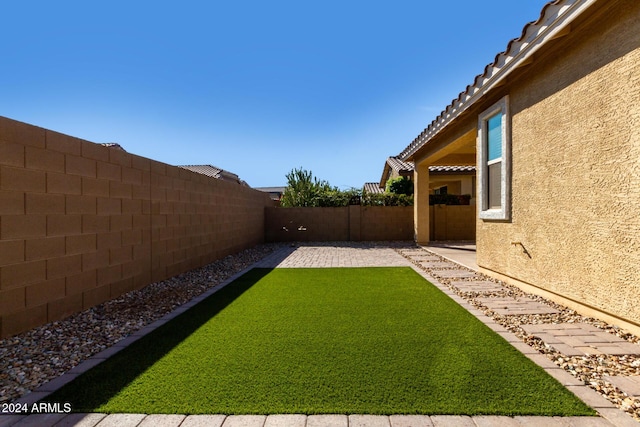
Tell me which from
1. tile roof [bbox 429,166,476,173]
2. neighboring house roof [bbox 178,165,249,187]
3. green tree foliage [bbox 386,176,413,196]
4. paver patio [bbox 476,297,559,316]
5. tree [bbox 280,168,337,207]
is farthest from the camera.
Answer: neighboring house roof [bbox 178,165,249,187]

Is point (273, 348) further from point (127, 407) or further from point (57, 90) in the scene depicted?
point (57, 90)

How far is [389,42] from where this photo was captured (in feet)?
29.4

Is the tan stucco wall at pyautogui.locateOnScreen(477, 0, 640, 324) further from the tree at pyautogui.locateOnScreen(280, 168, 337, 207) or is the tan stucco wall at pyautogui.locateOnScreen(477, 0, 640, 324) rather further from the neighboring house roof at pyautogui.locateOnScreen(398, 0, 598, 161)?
the tree at pyautogui.locateOnScreen(280, 168, 337, 207)

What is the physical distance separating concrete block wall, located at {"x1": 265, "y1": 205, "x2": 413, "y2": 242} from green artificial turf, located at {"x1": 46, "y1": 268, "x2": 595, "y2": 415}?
9067 mm

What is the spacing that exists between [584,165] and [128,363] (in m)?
5.32

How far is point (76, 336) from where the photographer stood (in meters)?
3.25

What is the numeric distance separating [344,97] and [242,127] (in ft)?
18.2

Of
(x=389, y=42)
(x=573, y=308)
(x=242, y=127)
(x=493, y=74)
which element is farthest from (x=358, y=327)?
(x=242, y=127)

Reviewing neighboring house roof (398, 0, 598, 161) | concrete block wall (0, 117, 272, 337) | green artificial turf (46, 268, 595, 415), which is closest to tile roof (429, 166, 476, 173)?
neighboring house roof (398, 0, 598, 161)

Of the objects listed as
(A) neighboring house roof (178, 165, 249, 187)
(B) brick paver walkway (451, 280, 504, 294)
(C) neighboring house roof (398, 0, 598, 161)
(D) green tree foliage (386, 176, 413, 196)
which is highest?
(A) neighboring house roof (178, 165, 249, 187)

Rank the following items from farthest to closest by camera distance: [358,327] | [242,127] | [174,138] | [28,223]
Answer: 1. [242,127]
2. [174,138]
3. [358,327]
4. [28,223]

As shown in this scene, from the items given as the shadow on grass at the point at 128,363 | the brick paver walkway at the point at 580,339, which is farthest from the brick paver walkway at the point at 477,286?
the shadow on grass at the point at 128,363

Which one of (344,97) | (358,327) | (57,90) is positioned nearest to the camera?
(358,327)

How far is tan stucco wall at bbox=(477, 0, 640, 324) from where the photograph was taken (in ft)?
10.2
